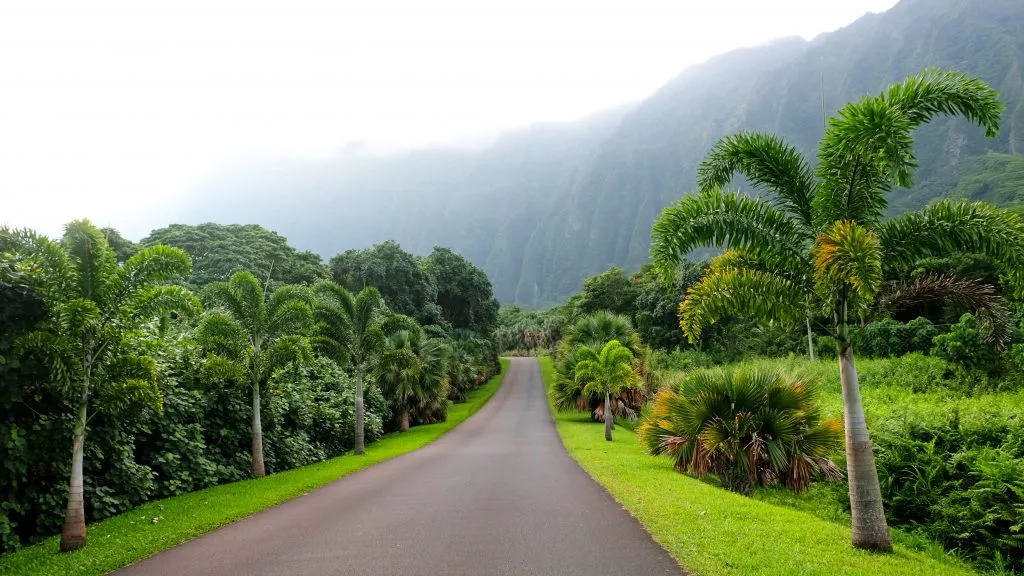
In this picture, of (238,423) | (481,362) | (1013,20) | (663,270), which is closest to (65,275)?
(238,423)

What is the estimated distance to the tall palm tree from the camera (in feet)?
21.2

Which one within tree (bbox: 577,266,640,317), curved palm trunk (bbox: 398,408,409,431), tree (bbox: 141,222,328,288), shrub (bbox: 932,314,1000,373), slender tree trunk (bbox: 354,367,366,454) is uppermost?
tree (bbox: 141,222,328,288)

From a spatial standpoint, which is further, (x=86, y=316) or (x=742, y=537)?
(x=86, y=316)

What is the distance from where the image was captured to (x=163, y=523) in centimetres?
922

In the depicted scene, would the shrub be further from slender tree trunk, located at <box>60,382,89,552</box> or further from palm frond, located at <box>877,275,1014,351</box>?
slender tree trunk, located at <box>60,382,89,552</box>

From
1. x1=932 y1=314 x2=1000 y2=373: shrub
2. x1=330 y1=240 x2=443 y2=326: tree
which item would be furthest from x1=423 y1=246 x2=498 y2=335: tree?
x1=932 y1=314 x2=1000 y2=373: shrub

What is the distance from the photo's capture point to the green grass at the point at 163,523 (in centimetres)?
721

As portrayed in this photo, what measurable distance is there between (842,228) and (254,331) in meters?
15.5

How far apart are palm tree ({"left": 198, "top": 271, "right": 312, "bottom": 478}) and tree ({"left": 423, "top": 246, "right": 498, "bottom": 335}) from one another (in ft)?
138

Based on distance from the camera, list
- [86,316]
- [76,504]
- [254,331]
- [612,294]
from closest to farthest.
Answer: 1. [86,316]
2. [76,504]
3. [254,331]
4. [612,294]

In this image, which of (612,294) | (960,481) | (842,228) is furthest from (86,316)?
(612,294)

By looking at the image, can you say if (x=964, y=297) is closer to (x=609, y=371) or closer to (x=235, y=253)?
(x=609, y=371)

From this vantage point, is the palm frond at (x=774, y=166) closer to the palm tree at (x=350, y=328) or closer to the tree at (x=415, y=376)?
the palm tree at (x=350, y=328)

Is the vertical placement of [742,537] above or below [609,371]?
below
